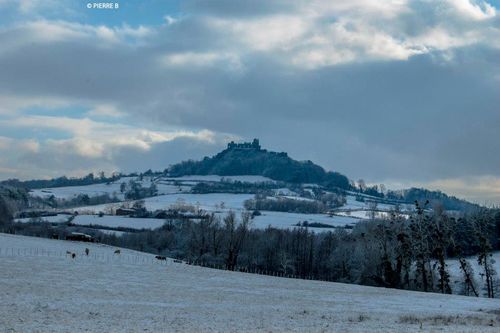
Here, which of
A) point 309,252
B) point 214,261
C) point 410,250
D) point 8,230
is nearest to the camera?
point 410,250

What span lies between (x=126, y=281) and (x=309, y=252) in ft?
316

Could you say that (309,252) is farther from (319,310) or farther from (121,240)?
(319,310)

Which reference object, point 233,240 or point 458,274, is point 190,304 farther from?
point 233,240

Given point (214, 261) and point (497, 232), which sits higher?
point (497, 232)

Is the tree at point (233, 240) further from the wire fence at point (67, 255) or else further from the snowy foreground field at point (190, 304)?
the snowy foreground field at point (190, 304)

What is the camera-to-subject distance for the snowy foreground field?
124 feet

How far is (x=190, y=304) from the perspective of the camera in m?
51.0

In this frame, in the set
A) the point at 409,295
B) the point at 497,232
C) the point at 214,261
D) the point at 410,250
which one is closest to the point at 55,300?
the point at 409,295

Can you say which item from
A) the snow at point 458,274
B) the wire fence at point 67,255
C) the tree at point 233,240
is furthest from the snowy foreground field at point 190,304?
the snow at point 458,274

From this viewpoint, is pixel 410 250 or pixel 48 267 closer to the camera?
pixel 48 267

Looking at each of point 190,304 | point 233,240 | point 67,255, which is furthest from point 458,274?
point 190,304

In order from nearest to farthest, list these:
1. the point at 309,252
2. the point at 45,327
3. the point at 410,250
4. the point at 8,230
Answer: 1. the point at 45,327
2. the point at 410,250
3. the point at 309,252
4. the point at 8,230

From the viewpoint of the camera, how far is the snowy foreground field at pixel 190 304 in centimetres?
3772

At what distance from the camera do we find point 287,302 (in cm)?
5756
